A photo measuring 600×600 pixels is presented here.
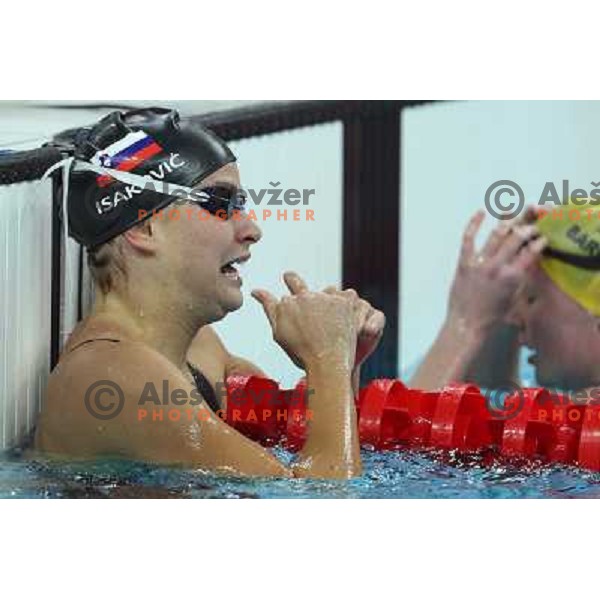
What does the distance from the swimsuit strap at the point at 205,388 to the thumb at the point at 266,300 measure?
220 millimetres

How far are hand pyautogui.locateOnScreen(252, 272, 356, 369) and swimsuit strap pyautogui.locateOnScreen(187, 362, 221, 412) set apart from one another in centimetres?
21

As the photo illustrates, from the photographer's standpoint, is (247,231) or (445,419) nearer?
(247,231)

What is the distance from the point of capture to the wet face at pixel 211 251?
3.84 metres

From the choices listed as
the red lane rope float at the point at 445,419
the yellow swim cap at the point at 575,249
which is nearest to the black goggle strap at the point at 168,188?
the red lane rope float at the point at 445,419

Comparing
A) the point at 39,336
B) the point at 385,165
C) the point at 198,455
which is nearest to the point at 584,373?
the point at 385,165

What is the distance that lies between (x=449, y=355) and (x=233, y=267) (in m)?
0.63

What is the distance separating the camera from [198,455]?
3699mm

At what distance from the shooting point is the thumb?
3.90m

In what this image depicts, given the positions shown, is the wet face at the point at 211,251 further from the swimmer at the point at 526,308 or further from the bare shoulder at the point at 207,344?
the swimmer at the point at 526,308

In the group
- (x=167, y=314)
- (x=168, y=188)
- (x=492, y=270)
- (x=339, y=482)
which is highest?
(x=168, y=188)

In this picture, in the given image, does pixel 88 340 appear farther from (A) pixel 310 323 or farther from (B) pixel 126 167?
(A) pixel 310 323

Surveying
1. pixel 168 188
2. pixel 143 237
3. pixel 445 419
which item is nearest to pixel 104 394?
pixel 143 237

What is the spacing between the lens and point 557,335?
13.9 feet

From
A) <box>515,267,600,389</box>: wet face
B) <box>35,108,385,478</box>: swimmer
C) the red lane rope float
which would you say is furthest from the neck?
<box>515,267,600,389</box>: wet face
